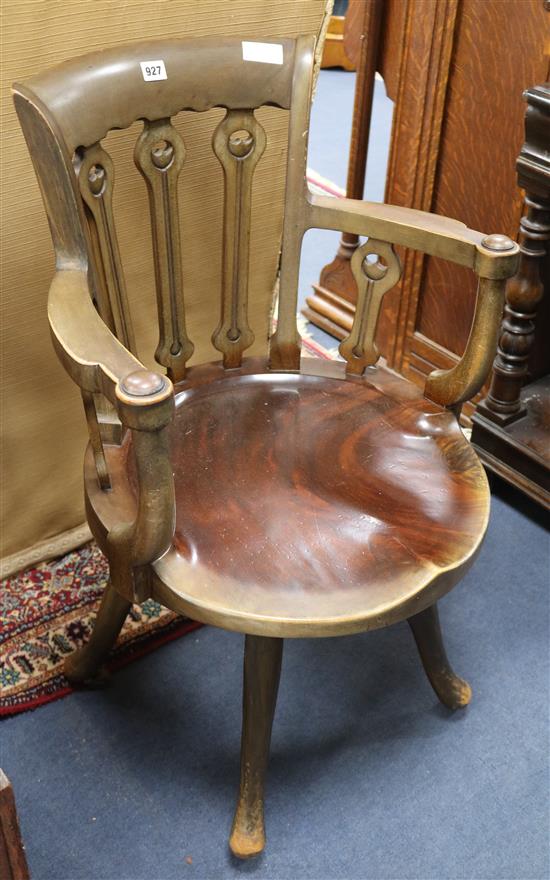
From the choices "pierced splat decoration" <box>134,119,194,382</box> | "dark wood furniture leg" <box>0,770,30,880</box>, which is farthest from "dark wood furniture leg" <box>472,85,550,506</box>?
"dark wood furniture leg" <box>0,770,30,880</box>

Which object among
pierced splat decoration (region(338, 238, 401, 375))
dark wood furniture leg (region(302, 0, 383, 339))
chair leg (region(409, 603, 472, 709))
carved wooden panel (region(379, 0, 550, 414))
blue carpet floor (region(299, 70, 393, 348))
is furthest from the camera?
blue carpet floor (region(299, 70, 393, 348))

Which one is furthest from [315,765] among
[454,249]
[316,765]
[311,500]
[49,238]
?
[49,238]

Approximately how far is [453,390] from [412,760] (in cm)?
60

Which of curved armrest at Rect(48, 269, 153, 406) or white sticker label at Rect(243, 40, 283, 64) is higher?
white sticker label at Rect(243, 40, 283, 64)

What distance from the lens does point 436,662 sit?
1489 mm

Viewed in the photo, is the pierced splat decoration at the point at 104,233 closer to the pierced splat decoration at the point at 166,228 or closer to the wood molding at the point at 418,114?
the pierced splat decoration at the point at 166,228

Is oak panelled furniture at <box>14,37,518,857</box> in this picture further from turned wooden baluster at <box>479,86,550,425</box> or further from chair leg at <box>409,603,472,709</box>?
turned wooden baluster at <box>479,86,550,425</box>

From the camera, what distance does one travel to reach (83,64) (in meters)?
1.16

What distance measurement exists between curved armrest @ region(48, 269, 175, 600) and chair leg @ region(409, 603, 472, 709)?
50 centimetres

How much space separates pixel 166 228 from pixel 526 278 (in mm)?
706

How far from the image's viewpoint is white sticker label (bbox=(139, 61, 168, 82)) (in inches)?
47.6

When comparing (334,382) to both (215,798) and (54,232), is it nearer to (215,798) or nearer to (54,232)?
(54,232)

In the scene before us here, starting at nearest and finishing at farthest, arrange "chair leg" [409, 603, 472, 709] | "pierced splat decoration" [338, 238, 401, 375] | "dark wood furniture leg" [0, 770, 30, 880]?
1. "dark wood furniture leg" [0, 770, 30, 880]
2. "pierced splat decoration" [338, 238, 401, 375]
3. "chair leg" [409, 603, 472, 709]

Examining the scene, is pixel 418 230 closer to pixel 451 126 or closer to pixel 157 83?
pixel 157 83
